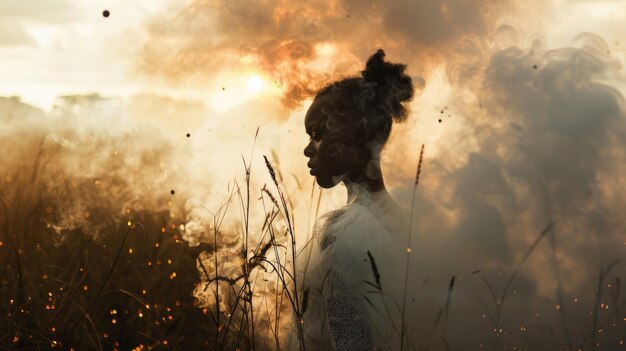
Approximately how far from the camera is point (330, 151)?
451cm

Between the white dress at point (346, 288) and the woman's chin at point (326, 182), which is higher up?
the woman's chin at point (326, 182)

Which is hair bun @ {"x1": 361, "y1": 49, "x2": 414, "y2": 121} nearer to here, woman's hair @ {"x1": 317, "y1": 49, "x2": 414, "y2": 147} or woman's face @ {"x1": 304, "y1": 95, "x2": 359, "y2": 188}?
woman's hair @ {"x1": 317, "y1": 49, "x2": 414, "y2": 147}

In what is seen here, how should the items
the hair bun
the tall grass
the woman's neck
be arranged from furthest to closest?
the hair bun, the woman's neck, the tall grass

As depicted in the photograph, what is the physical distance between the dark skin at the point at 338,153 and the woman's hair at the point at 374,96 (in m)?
0.05

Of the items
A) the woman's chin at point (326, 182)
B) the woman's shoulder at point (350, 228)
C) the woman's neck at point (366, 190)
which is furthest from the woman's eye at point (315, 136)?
the woman's shoulder at point (350, 228)

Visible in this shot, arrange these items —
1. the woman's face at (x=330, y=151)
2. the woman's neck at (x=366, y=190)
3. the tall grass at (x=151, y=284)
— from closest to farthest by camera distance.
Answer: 1. the tall grass at (x=151, y=284)
2. the woman's neck at (x=366, y=190)
3. the woman's face at (x=330, y=151)

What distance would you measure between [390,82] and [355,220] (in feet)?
3.05

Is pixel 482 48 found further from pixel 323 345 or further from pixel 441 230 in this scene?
pixel 323 345

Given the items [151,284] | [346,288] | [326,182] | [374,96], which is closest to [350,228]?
[346,288]

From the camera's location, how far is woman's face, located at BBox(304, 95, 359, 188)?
448 cm

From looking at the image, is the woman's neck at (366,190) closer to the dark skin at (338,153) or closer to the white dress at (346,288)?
the dark skin at (338,153)

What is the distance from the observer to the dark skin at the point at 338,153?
14.6 ft

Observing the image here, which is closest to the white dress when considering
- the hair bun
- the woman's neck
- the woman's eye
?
the woman's neck

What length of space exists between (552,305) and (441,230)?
0.93 meters
